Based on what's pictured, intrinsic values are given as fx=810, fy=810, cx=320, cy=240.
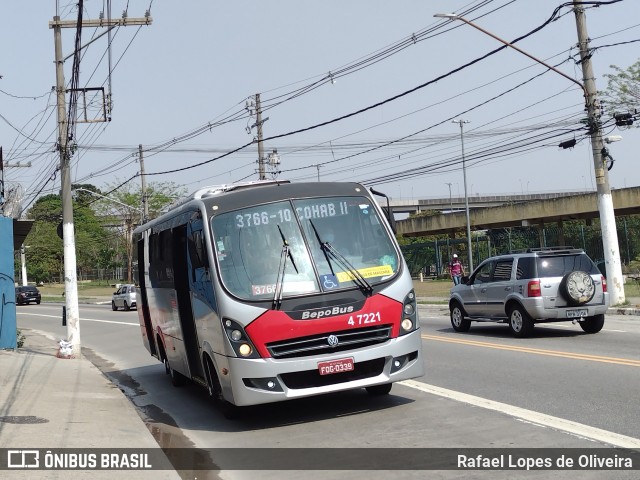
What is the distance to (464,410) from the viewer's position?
912 cm

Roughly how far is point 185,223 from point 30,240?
280 feet

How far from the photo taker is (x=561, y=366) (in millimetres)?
12102

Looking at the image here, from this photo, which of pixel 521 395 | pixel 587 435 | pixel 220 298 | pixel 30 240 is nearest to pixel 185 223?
pixel 220 298

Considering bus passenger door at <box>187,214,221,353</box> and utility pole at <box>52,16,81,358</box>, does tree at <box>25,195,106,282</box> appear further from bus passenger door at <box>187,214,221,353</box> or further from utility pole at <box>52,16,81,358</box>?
bus passenger door at <box>187,214,221,353</box>

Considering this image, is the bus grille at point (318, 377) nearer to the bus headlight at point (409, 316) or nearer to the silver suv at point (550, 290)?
the bus headlight at point (409, 316)

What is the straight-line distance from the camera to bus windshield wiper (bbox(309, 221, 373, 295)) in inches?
361

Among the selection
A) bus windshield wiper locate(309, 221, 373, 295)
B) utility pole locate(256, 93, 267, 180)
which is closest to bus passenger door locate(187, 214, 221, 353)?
bus windshield wiper locate(309, 221, 373, 295)

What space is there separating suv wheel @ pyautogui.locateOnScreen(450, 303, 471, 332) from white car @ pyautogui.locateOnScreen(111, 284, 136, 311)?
88.4 feet

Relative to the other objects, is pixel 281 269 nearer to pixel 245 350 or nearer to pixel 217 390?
pixel 245 350

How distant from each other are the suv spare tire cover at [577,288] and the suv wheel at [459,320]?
3.53m

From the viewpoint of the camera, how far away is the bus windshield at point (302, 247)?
9117 mm

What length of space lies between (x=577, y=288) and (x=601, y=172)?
8.86 meters

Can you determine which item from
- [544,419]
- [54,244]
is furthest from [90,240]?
[544,419]

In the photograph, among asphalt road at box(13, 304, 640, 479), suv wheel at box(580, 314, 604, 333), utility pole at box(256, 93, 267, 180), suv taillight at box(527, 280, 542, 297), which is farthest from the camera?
utility pole at box(256, 93, 267, 180)
